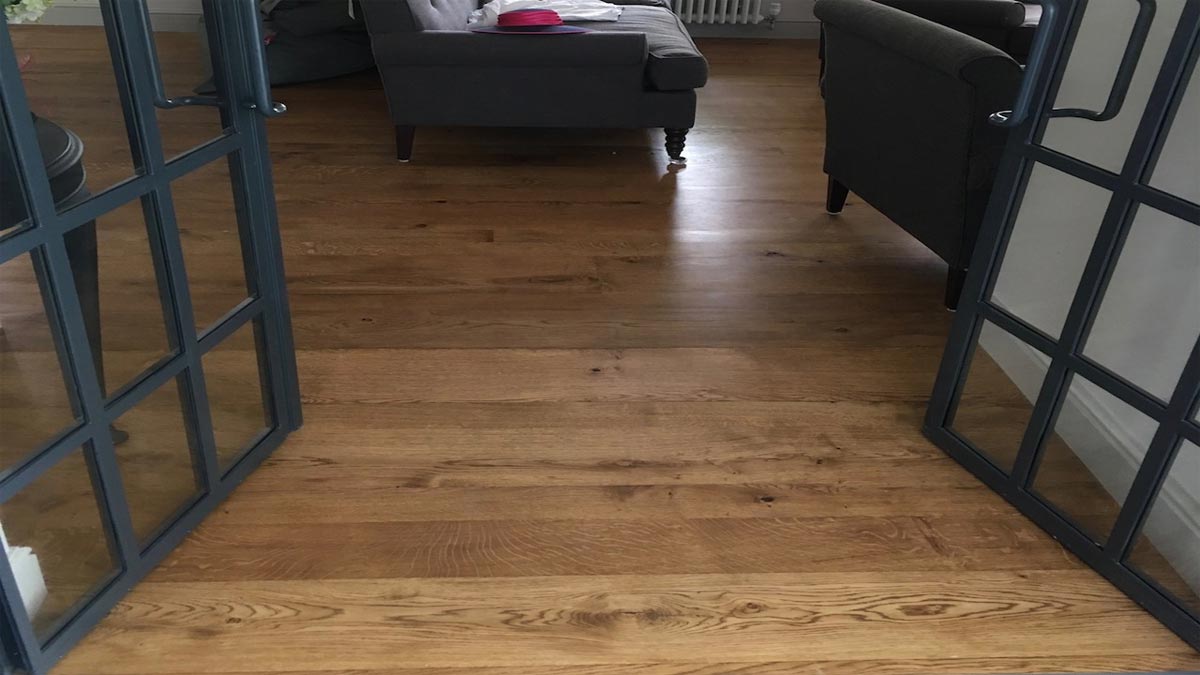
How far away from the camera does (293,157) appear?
3.58 m

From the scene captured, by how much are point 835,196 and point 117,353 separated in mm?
2382

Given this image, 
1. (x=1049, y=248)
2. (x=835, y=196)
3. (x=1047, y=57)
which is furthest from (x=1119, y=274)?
(x=835, y=196)

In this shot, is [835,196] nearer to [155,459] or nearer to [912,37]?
[912,37]

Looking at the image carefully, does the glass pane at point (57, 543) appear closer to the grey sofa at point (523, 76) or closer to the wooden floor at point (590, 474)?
the wooden floor at point (590, 474)

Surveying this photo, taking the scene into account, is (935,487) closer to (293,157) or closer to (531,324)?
(531,324)

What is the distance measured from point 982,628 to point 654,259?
1572 millimetres

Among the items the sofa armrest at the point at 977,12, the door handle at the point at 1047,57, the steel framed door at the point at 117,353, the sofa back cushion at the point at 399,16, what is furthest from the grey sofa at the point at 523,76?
the door handle at the point at 1047,57

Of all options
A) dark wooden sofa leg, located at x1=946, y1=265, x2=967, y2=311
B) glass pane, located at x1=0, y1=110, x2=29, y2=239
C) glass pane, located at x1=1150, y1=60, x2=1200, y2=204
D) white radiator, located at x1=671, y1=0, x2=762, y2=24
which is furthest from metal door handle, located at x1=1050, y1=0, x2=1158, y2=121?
white radiator, located at x1=671, y1=0, x2=762, y2=24

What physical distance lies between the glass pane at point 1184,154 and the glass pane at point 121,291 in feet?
5.53

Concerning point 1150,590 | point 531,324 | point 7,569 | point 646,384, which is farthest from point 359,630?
point 1150,590

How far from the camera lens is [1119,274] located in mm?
1783

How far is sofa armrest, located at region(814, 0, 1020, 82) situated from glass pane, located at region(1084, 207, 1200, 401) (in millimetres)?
672

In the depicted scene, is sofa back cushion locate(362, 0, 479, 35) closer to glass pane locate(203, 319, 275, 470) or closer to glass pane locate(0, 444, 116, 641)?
glass pane locate(203, 319, 275, 470)

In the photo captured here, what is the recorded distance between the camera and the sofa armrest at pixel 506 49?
3336mm
